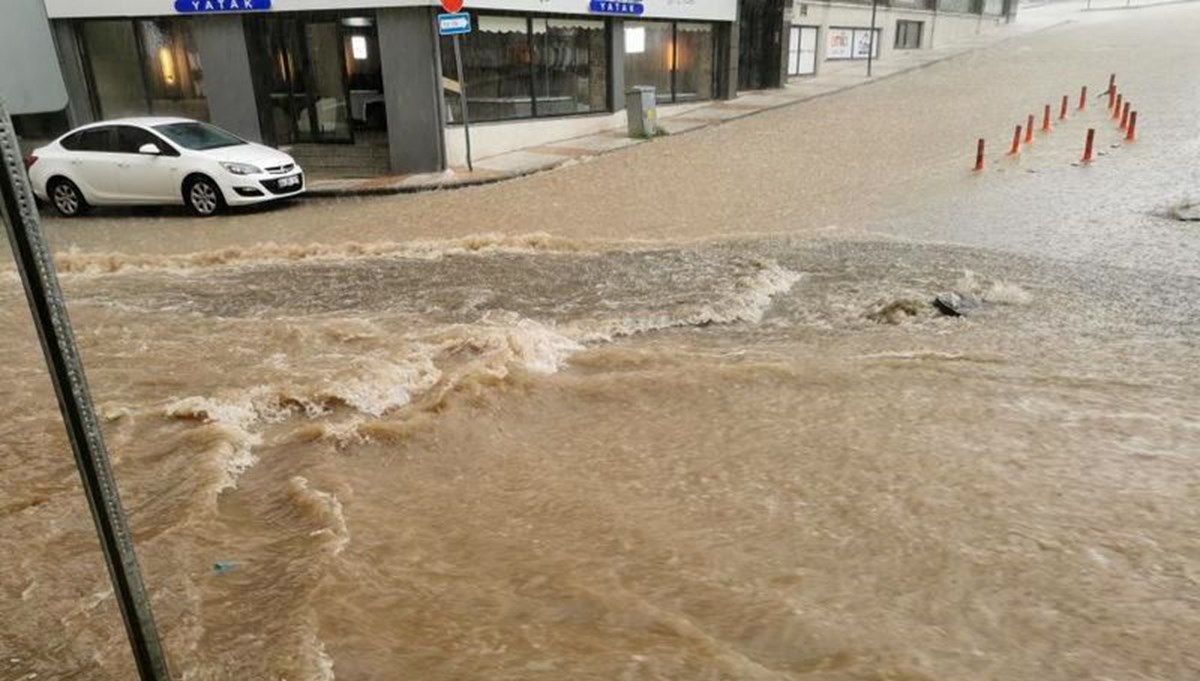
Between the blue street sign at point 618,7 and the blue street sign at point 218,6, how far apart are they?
6.76m

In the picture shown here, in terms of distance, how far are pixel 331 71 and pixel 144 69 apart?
13.0 feet

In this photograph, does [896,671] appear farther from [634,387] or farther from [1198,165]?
[1198,165]

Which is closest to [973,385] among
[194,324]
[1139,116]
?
[194,324]

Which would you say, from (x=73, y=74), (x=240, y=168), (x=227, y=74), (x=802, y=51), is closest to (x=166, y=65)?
(x=227, y=74)

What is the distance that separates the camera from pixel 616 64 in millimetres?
19422

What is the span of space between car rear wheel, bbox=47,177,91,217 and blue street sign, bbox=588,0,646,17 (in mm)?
10617

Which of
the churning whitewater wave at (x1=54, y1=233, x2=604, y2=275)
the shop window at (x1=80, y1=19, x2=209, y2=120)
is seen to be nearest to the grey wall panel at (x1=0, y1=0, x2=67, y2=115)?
the shop window at (x1=80, y1=19, x2=209, y2=120)

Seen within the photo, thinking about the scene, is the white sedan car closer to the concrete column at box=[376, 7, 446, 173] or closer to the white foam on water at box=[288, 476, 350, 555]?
the concrete column at box=[376, 7, 446, 173]

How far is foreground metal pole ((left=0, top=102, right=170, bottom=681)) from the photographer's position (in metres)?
1.69

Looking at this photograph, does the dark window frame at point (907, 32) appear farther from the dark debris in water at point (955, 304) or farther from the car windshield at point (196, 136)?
the dark debris in water at point (955, 304)

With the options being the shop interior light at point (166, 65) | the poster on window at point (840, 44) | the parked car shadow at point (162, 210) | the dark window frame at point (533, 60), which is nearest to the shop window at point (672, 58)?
the dark window frame at point (533, 60)

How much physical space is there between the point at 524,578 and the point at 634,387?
88.4 inches

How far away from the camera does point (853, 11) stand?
3244 centimetres

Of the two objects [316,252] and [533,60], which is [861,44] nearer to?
[533,60]
